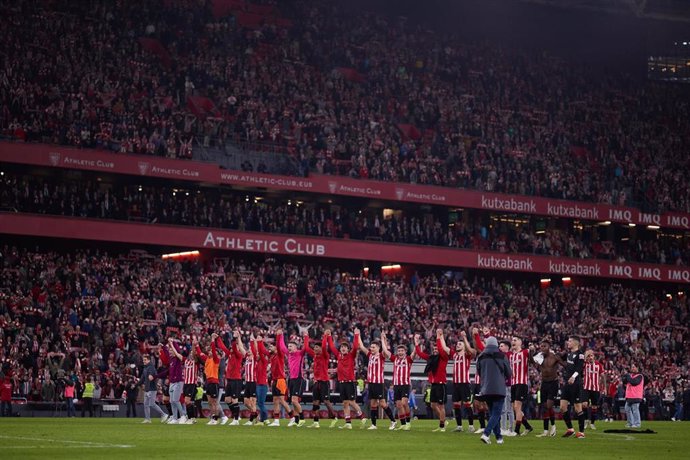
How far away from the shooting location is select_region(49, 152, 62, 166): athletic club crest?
5897 centimetres

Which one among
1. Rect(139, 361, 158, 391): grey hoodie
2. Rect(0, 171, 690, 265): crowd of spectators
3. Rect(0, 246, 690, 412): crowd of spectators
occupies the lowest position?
Rect(139, 361, 158, 391): grey hoodie

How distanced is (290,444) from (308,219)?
143ft

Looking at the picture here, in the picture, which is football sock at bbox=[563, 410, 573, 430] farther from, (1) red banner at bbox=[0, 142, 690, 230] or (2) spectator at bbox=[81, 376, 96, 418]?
(1) red banner at bbox=[0, 142, 690, 230]

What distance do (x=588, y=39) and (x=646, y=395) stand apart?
36569 millimetres

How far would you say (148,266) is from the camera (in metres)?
58.5

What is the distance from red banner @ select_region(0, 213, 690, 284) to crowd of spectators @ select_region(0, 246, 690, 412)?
1.04m

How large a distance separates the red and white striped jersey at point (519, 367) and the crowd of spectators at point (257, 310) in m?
15.6

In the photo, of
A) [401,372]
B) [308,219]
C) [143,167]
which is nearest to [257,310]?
[143,167]

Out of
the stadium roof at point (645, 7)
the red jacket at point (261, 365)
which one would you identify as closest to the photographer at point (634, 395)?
the red jacket at point (261, 365)

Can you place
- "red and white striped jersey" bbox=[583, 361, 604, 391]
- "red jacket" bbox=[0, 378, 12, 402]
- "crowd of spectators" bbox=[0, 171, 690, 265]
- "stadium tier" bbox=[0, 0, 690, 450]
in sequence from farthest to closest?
1. "crowd of spectators" bbox=[0, 171, 690, 265]
2. "stadium tier" bbox=[0, 0, 690, 450]
3. "red jacket" bbox=[0, 378, 12, 402]
4. "red and white striped jersey" bbox=[583, 361, 604, 391]

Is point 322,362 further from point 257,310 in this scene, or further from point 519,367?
point 257,310

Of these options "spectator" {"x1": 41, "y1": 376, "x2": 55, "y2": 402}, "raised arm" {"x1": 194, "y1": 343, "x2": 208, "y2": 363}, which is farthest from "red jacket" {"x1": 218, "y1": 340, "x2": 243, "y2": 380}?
"spectator" {"x1": 41, "y1": 376, "x2": 55, "y2": 402}

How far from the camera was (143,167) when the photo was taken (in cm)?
6172

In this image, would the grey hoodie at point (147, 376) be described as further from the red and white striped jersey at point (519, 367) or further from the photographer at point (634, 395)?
the photographer at point (634, 395)
